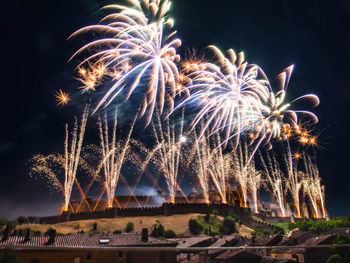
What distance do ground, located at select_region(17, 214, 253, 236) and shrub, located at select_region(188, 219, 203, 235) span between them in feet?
2.88

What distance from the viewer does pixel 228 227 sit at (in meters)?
56.4

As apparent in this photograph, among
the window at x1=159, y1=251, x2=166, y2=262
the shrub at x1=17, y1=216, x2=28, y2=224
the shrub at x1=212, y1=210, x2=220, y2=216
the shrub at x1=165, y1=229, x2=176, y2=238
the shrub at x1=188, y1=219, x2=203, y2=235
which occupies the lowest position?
the window at x1=159, y1=251, x2=166, y2=262

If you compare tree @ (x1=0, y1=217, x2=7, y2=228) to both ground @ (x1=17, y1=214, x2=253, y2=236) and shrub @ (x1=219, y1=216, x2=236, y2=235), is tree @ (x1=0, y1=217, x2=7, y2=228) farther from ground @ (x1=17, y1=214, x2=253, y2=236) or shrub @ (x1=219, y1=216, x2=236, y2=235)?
shrub @ (x1=219, y1=216, x2=236, y2=235)

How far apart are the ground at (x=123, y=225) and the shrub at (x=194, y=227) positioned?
0.88 meters

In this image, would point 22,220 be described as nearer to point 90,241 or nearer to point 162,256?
point 90,241

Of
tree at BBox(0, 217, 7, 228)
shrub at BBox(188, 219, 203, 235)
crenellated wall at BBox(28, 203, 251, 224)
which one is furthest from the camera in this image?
crenellated wall at BBox(28, 203, 251, 224)

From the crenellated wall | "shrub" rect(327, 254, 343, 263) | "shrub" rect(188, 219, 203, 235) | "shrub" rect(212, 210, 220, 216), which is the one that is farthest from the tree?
"shrub" rect(327, 254, 343, 263)

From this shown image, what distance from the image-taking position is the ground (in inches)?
2117

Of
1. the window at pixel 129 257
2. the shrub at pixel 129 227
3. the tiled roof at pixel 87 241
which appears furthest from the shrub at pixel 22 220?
the window at pixel 129 257

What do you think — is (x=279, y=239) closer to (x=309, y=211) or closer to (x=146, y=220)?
(x=146, y=220)

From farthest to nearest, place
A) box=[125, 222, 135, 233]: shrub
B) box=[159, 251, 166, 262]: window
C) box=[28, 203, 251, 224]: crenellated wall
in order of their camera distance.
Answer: box=[28, 203, 251, 224]: crenellated wall
box=[125, 222, 135, 233]: shrub
box=[159, 251, 166, 262]: window

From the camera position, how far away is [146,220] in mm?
59375

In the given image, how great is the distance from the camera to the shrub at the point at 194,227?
5347cm

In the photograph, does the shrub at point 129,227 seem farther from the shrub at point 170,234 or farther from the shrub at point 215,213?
the shrub at point 215,213
